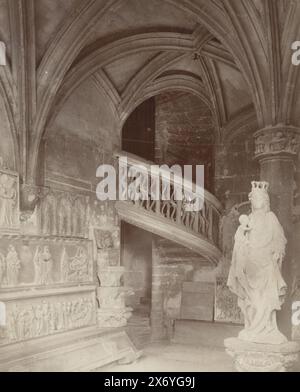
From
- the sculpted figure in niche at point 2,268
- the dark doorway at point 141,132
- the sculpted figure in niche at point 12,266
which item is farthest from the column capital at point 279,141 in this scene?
the dark doorway at point 141,132

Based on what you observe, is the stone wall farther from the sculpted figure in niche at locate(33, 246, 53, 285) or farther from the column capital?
the column capital

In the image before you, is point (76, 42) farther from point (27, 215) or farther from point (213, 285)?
point (213, 285)

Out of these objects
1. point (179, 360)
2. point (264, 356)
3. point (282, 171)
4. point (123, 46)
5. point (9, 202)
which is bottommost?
point (179, 360)

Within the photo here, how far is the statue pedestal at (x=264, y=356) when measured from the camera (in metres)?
6.57

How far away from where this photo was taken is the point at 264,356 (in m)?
6.60

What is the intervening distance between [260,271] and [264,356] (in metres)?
1.01

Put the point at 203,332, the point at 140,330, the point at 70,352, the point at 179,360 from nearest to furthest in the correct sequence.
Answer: the point at 70,352, the point at 179,360, the point at 203,332, the point at 140,330

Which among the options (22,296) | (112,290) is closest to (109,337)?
(112,290)

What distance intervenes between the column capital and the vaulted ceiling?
122 mm

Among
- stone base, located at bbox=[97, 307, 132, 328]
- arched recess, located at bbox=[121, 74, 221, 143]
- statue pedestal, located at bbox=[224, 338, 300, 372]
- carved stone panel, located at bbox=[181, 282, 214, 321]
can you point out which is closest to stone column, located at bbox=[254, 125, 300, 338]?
statue pedestal, located at bbox=[224, 338, 300, 372]

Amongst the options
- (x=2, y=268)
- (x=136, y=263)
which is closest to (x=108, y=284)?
(x=2, y=268)

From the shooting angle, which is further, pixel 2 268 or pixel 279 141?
pixel 2 268

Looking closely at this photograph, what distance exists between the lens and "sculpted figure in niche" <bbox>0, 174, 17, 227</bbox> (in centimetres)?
794

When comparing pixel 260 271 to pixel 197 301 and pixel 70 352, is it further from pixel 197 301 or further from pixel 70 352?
pixel 197 301
